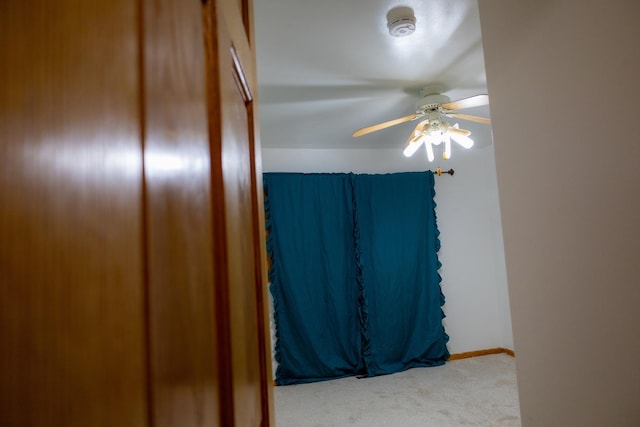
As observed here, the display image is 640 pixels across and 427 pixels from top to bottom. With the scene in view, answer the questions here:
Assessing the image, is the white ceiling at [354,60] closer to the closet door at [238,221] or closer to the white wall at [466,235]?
the white wall at [466,235]

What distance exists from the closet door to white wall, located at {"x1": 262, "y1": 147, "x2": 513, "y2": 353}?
3.30 metres

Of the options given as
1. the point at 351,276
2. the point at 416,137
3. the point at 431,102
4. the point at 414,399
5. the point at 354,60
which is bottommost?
the point at 414,399

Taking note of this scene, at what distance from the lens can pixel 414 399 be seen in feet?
10.3

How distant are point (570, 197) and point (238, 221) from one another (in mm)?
901

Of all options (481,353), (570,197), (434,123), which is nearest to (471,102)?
(434,123)

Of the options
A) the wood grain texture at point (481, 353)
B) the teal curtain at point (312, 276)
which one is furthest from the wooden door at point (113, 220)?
the wood grain texture at point (481, 353)

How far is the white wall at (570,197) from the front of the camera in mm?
864

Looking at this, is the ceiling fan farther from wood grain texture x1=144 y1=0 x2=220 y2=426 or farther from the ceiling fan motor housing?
wood grain texture x1=144 y1=0 x2=220 y2=426

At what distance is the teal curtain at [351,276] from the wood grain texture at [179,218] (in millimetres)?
3278

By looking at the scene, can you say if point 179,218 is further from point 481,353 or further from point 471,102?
point 481,353

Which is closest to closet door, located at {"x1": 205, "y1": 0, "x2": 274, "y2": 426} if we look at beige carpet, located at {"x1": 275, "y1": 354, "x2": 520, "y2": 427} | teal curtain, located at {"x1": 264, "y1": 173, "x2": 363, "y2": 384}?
beige carpet, located at {"x1": 275, "y1": 354, "x2": 520, "y2": 427}

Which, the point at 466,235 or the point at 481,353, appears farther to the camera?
the point at 466,235

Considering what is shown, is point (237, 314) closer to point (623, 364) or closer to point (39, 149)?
point (39, 149)

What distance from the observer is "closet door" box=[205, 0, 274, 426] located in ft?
1.63
